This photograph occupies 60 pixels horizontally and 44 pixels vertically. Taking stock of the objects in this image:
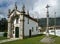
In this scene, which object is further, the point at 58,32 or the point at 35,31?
the point at 58,32

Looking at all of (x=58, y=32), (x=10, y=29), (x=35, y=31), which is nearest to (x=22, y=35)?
(x=10, y=29)

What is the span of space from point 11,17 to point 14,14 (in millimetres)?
1659

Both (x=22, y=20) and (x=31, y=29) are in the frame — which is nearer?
(x=22, y=20)

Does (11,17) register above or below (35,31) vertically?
above

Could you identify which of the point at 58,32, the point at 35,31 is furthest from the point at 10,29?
the point at 58,32

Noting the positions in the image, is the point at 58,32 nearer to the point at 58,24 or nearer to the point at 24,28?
the point at 24,28

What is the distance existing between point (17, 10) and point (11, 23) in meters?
4.51

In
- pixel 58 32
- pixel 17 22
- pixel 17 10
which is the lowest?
pixel 58 32

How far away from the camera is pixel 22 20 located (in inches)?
1647

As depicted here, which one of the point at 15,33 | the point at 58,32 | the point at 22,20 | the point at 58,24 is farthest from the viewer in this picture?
the point at 58,24

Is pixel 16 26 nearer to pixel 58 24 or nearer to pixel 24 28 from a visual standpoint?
pixel 24 28

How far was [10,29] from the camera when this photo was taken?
45.9m

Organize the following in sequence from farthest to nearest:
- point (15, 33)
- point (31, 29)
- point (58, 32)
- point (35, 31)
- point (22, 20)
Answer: point (58, 32) < point (35, 31) < point (31, 29) < point (15, 33) < point (22, 20)

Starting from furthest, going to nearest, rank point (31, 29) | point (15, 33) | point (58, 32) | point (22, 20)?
point (58, 32)
point (31, 29)
point (15, 33)
point (22, 20)
